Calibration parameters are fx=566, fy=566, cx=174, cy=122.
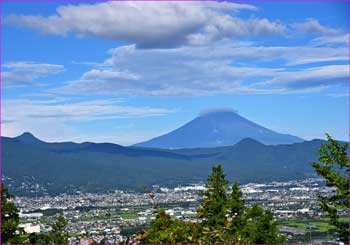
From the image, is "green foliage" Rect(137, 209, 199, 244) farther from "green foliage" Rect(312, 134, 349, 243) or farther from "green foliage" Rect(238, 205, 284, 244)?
"green foliage" Rect(238, 205, 284, 244)

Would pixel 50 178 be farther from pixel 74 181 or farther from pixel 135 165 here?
pixel 135 165

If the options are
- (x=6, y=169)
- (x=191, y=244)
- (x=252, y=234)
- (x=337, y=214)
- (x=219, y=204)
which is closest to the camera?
(x=191, y=244)

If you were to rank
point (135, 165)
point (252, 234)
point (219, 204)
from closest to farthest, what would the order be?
point (252, 234) → point (219, 204) → point (135, 165)

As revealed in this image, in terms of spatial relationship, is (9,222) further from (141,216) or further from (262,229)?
(141,216)

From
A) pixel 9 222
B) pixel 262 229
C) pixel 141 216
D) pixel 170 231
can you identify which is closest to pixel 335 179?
pixel 262 229

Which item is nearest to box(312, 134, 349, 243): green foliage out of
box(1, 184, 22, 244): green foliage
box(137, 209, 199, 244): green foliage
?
box(137, 209, 199, 244): green foliage

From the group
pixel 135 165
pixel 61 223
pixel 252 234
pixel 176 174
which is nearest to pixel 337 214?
pixel 252 234

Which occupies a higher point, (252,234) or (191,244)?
(191,244)

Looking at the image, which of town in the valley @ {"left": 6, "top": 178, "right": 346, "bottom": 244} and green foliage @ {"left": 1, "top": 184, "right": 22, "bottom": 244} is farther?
green foliage @ {"left": 1, "top": 184, "right": 22, "bottom": 244}

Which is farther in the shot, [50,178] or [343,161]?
[50,178]
